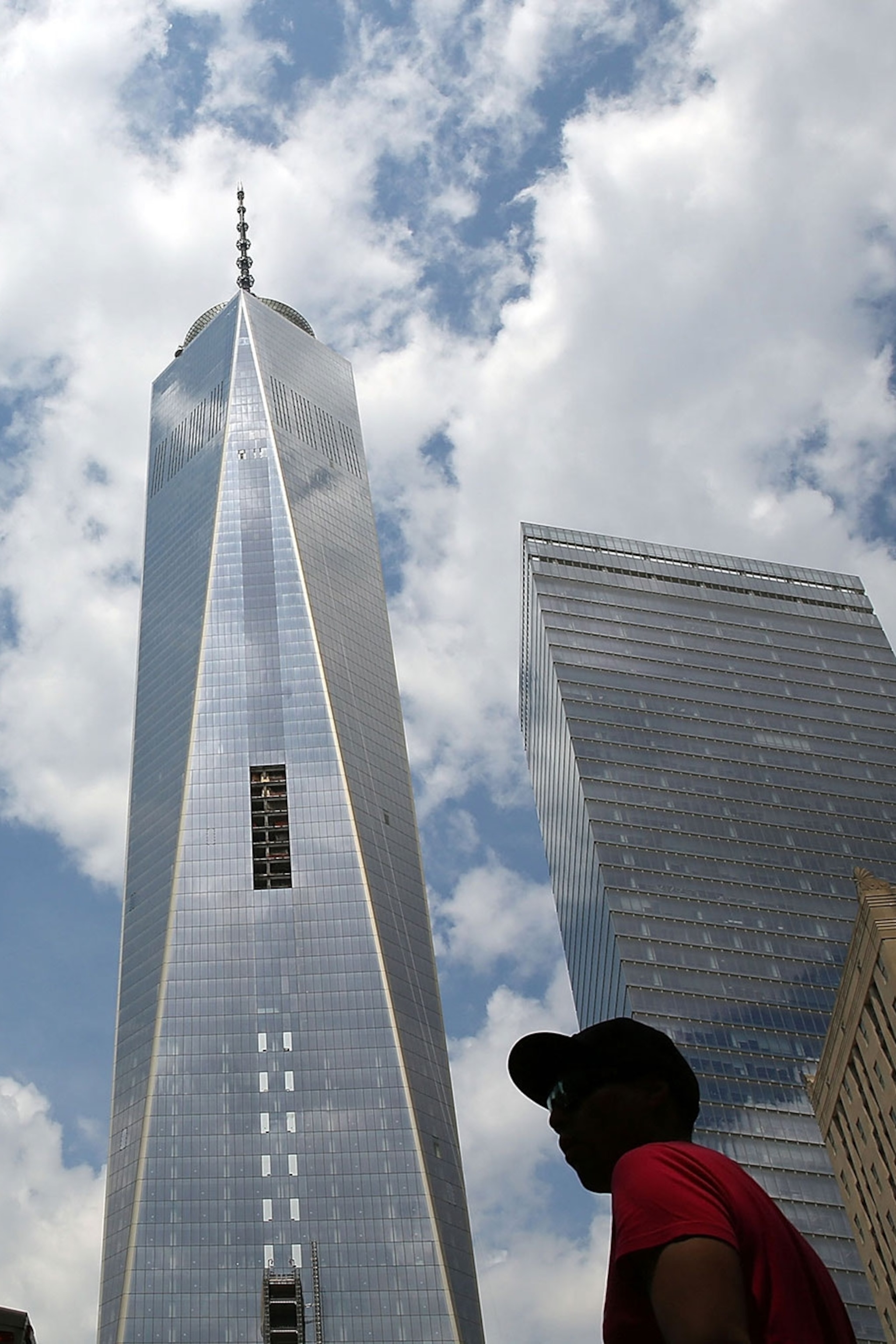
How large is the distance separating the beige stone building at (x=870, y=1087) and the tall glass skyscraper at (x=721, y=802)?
25.6m

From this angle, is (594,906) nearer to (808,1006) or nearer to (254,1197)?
(808,1006)

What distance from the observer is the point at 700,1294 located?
4.02m

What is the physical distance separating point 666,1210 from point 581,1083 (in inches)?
39.5

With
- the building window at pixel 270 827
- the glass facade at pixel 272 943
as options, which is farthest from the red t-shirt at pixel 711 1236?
the building window at pixel 270 827

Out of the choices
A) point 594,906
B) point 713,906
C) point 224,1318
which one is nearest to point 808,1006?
point 713,906

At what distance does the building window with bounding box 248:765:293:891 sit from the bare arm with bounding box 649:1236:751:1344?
11378cm

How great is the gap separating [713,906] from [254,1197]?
46374 mm

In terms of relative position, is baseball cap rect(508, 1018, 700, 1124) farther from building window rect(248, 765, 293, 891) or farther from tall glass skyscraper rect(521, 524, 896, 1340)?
building window rect(248, 765, 293, 891)

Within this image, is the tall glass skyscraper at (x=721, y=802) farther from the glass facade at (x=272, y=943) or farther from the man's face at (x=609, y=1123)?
the man's face at (x=609, y=1123)

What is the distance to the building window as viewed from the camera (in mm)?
116812

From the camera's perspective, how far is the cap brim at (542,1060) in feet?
17.1

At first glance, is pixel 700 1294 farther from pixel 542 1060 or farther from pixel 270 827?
pixel 270 827

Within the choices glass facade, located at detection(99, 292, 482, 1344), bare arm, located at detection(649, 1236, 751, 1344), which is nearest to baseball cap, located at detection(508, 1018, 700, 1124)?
bare arm, located at detection(649, 1236, 751, 1344)

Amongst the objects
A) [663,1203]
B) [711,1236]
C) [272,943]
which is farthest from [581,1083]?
[272,943]
